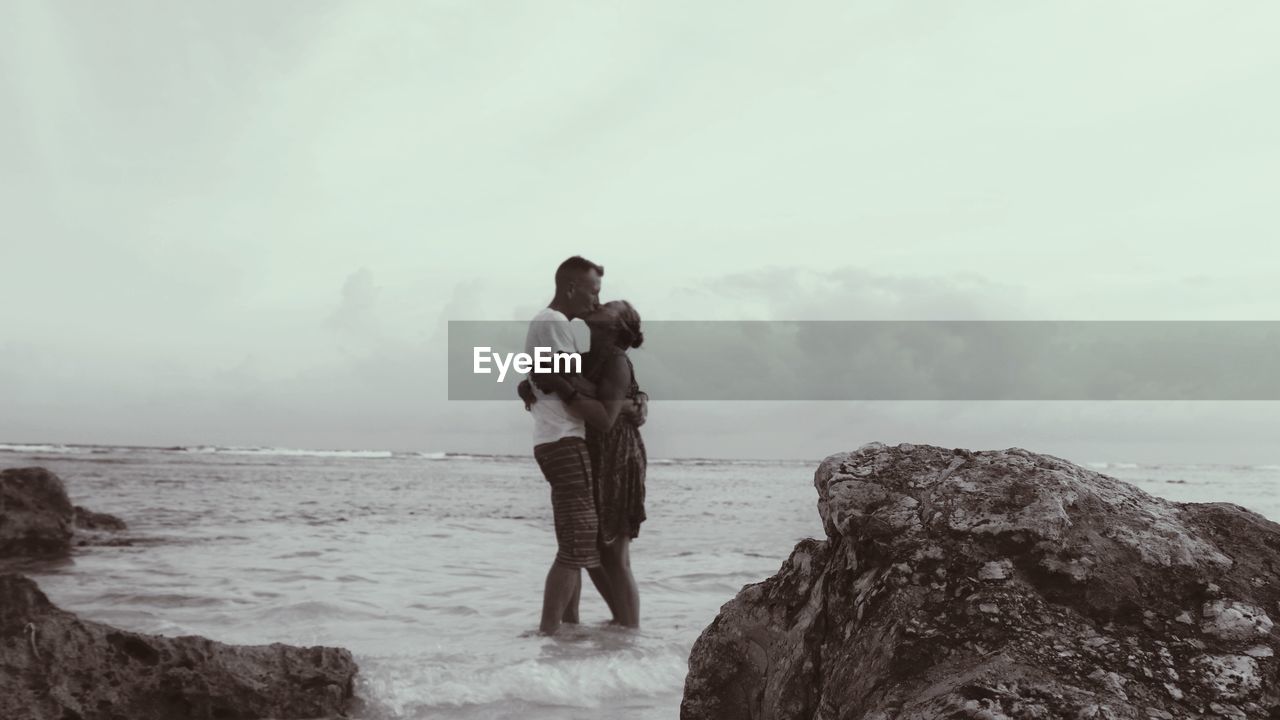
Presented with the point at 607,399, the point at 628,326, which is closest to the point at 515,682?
the point at 607,399

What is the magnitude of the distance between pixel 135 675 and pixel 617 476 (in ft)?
8.38

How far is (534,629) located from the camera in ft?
16.8

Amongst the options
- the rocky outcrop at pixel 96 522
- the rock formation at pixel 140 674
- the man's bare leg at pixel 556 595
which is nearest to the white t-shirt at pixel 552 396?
the man's bare leg at pixel 556 595

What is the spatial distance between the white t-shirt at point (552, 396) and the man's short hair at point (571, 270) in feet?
0.63

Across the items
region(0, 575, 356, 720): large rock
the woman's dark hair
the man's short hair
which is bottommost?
region(0, 575, 356, 720): large rock

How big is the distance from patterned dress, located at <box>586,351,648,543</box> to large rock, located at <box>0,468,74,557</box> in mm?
6654

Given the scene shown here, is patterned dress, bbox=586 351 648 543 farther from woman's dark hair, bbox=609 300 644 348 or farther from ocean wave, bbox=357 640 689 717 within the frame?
ocean wave, bbox=357 640 689 717

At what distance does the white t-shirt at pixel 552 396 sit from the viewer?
472cm

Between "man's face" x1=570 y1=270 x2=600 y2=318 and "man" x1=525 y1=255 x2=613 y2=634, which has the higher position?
"man's face" x1=570 y1=270 x2=600 y2=318

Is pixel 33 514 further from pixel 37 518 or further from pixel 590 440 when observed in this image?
pixel 590 440

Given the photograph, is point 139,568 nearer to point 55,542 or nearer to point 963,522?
point 55,542

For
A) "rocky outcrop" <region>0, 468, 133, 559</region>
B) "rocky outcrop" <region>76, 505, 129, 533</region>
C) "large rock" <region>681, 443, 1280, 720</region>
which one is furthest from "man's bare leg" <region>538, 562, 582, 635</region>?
"rocky outcrop" <region>76, 505, 129, 533</region>

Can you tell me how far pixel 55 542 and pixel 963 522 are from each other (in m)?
9.68

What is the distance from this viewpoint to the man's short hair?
198 inches
